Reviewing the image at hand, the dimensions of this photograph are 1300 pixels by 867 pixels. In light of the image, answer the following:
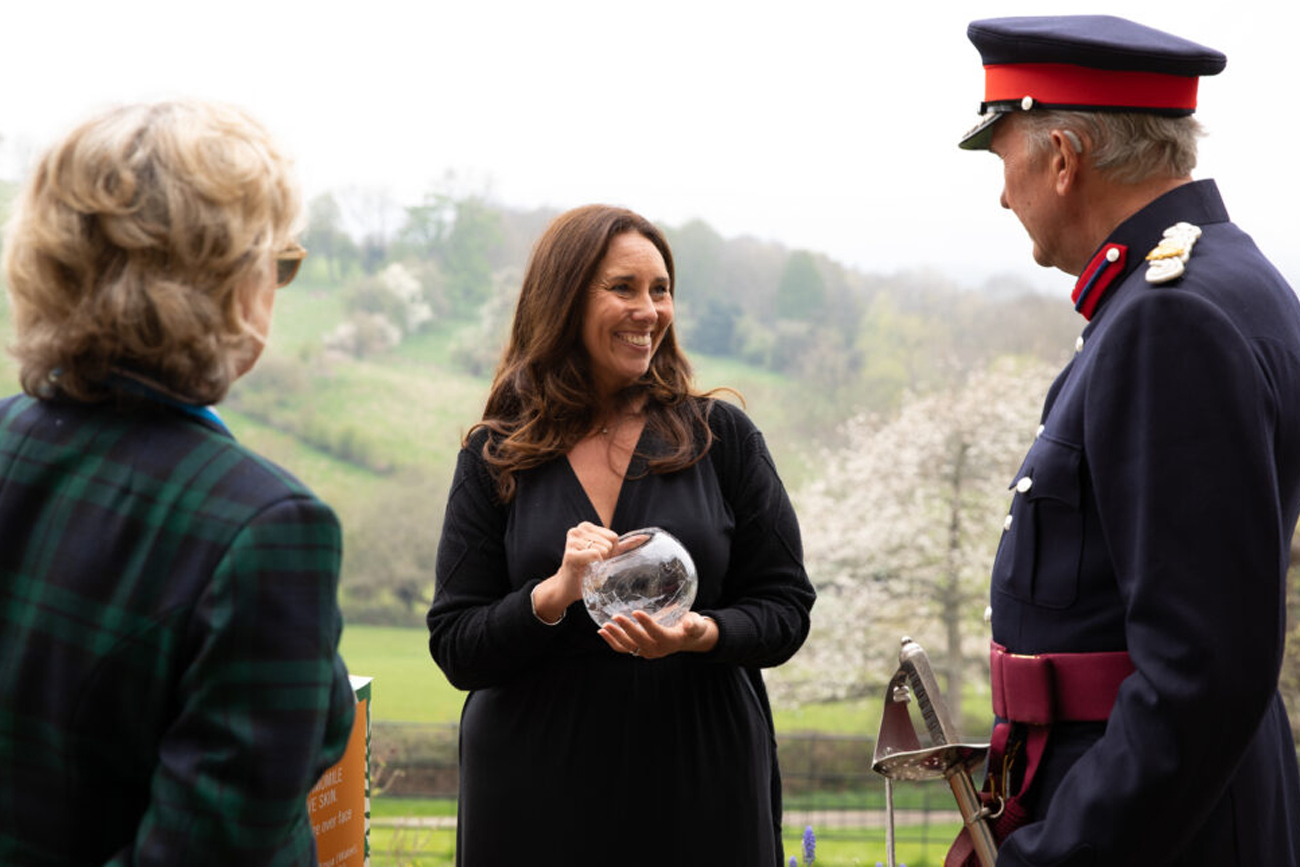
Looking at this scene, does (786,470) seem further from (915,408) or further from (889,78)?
(889,78)

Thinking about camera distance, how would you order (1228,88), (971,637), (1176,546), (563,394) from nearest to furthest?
1. (1176,546)
2. (563,394)
3. (1228,88)
4. (971,637)

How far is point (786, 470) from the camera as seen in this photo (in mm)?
15461

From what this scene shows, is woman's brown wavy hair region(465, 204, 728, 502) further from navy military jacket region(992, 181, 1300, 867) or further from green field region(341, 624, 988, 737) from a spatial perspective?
green field region(341, 624, 988, 737)

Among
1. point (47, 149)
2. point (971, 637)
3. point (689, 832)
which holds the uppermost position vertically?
point (47, 149)

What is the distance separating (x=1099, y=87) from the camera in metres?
2.02

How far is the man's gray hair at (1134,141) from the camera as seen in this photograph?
2.01 m

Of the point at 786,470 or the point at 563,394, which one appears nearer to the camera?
the point at 563,394

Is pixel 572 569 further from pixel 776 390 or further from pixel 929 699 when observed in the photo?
pixel 776 390

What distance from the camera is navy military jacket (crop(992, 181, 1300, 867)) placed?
1.70 meters

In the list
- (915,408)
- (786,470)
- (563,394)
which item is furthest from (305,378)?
(563,394)

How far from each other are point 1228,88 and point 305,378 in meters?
9.56

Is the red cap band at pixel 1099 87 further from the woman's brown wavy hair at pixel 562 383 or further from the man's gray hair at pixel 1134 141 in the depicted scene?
the woman's brown wavy hair at pixel 562 383

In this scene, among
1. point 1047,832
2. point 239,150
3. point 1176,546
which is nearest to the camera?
point 239,150

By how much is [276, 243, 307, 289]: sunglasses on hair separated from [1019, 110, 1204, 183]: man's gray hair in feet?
3.70
